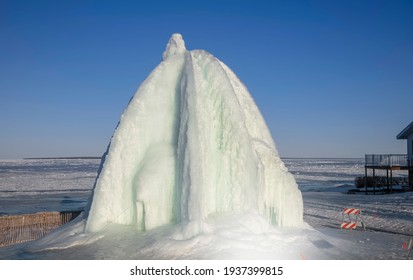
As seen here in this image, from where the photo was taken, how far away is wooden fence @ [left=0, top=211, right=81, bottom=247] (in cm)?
1314

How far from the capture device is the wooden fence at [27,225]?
13.1 metres

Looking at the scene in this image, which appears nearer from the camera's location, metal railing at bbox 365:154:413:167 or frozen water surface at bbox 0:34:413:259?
frozen water surface at bbox 0:34:413:259

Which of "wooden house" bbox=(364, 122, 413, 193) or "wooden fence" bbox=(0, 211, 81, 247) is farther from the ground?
"wooden house" bbox=(364, 122, 413, 193)

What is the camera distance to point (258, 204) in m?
10.8

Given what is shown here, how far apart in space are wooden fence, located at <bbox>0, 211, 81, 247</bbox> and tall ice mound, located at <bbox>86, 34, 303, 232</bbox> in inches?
A: 157

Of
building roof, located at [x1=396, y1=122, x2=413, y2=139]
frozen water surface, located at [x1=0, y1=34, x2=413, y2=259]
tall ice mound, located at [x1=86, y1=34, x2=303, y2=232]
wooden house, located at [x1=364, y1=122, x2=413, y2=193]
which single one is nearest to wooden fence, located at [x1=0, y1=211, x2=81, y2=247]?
Result: frozen water surface, located at [x1=0, y1=34, x2=413, y2=259]

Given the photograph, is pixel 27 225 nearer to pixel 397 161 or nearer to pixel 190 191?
pixel 190 191

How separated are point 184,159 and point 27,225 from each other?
7.77 m

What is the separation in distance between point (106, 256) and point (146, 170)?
267 cm

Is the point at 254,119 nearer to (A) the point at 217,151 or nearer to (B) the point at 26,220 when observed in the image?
(A) the point at 217,151

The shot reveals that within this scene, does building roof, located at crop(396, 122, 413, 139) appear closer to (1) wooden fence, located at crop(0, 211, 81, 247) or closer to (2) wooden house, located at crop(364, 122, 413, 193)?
(2) wooden house, located at crop(364, 122, 413, 193)

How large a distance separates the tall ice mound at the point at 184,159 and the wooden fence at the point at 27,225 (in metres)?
4.00

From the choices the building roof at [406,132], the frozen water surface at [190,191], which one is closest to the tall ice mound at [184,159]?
the frozen water surface at [190,191]
